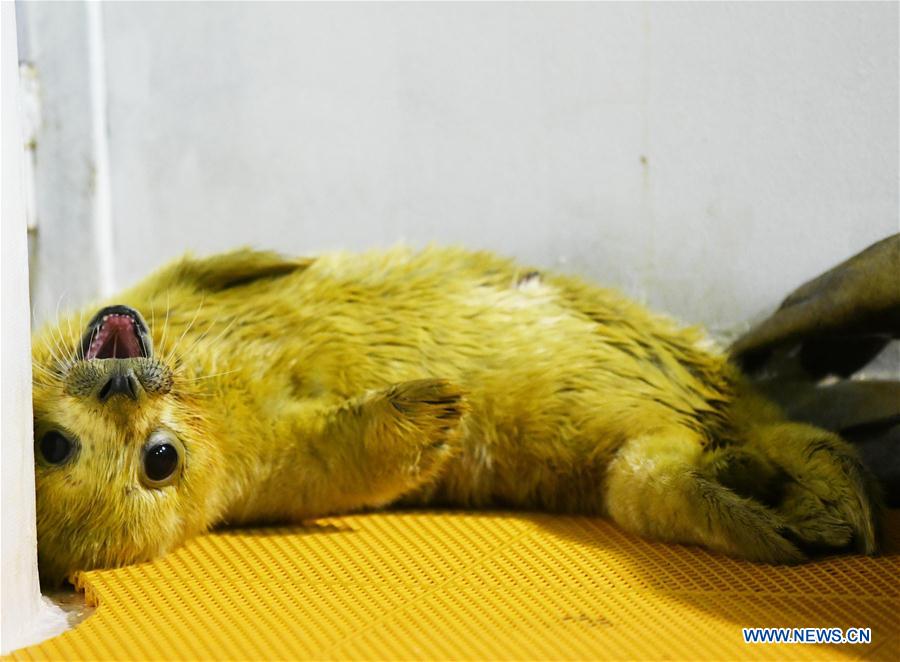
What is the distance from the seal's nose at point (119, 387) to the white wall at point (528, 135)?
137 centimetres

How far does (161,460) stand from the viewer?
258 cm

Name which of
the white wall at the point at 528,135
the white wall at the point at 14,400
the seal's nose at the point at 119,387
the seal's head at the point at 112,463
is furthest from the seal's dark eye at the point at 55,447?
the white wall at the point at 528,135

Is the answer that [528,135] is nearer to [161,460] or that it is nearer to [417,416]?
[417,416]

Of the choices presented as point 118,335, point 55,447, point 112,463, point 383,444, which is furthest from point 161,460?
point 383,444

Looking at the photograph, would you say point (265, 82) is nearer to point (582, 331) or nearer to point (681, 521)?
point (582, 331)

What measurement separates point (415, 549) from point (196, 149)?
1.97 metres

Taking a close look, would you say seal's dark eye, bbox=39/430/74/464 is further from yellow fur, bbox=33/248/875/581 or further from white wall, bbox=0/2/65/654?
white wall, bbox=0/2/65/654

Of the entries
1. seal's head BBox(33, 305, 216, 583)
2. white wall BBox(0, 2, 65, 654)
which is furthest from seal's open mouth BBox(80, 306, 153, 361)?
white wall BBox(0, 2, 65, 654)

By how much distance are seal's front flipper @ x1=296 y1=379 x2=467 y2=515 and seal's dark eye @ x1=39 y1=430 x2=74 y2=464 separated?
0.63 meters

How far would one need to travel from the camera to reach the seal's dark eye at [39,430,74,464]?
8.29ft

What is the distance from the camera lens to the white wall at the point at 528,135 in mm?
3281

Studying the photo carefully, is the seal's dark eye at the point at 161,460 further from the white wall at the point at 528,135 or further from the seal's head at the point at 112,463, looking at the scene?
the white wall at the point at 528,135

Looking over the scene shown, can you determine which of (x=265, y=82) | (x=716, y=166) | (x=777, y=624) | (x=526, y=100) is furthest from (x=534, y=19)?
(x=777, y=624)

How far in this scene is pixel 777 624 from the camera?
2.17 metres
